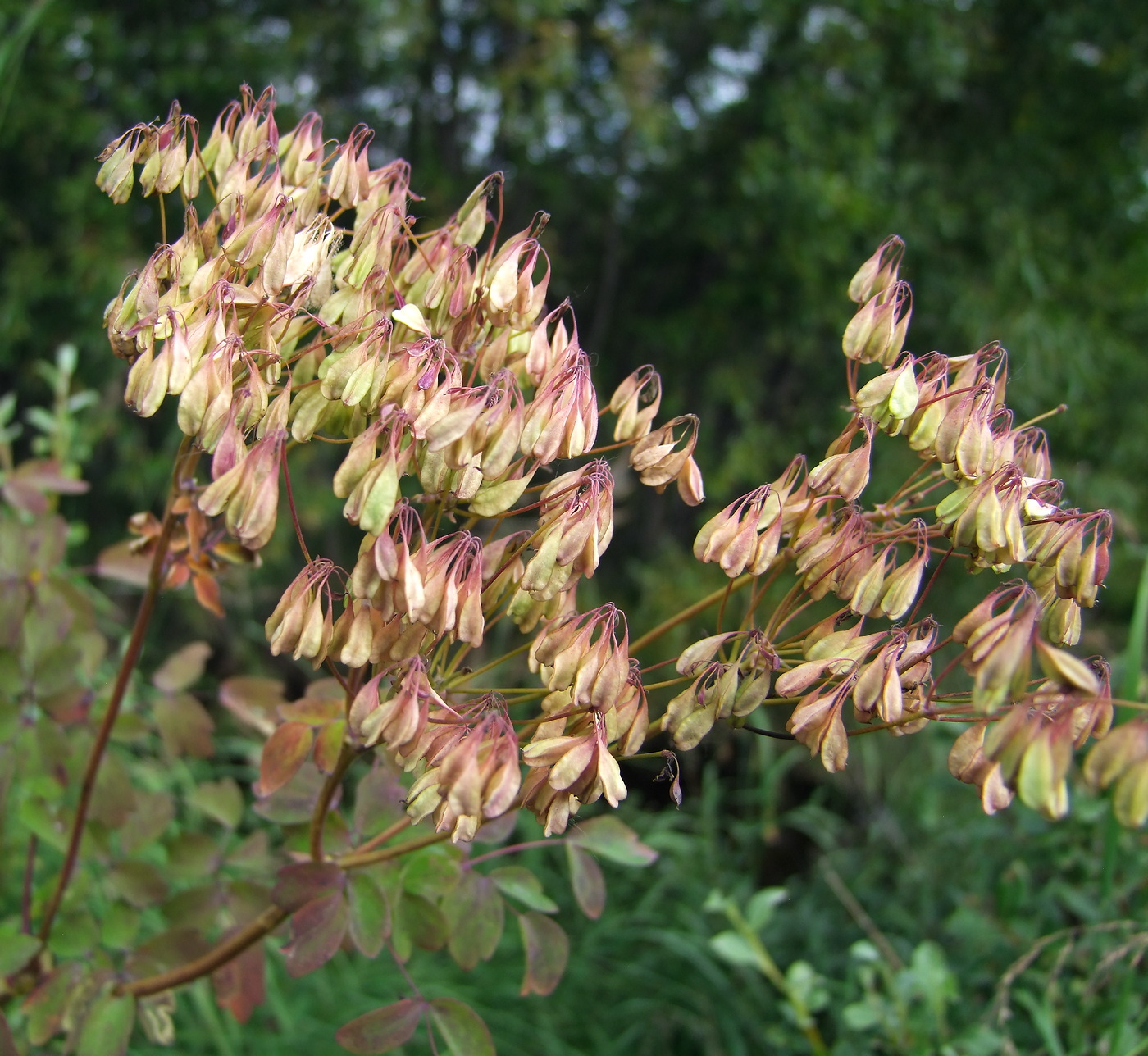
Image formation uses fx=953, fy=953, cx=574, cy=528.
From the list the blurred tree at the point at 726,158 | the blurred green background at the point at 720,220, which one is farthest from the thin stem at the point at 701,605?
the blurred tree at the point at 726,158

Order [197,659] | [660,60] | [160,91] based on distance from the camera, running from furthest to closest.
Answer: [660,60], [160,91], [197,659]

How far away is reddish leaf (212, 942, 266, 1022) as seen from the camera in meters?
1.14

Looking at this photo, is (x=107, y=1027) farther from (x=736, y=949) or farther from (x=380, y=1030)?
(x=736, y=949)

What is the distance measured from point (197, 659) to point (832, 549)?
39.5 inches

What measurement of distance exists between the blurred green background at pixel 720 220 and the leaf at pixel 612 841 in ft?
4.62

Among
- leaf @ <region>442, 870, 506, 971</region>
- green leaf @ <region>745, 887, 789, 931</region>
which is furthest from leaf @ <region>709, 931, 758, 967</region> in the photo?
leaf @ <region>442, 870, 506, 971</region>

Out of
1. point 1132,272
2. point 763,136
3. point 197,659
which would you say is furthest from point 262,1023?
point 1132,272

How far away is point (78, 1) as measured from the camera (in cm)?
353

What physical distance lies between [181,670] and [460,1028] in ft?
2.37

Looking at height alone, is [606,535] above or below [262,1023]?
above

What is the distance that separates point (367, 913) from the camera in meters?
0.89

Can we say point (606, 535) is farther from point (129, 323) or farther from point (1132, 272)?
point (1132, 272)

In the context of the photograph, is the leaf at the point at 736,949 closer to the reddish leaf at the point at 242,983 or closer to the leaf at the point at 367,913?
the reddish leaf at the point at 242,983

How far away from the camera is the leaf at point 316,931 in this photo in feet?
2.83
